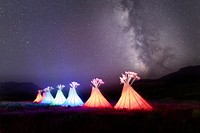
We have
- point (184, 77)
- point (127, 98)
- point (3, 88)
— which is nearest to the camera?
point (127, 98)

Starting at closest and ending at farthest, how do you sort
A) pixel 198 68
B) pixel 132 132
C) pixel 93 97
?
pixel 132 132, pixel 93 97, pixel 198 68

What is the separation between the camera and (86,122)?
45.4 feet

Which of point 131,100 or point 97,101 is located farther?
point 97,101

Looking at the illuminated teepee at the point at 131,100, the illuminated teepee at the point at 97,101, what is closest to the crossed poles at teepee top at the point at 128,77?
the illuminated teepee at the point at 131,100

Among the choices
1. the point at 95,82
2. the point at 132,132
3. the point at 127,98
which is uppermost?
the point at 95,82

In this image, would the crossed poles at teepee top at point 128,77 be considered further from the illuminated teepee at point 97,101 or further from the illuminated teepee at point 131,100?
the illuminated teepee at point 97,101

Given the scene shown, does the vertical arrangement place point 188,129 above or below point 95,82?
below

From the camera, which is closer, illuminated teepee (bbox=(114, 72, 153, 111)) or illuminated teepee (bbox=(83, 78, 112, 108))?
illuminated teepee (bbox=(114, 72, 153, 111))

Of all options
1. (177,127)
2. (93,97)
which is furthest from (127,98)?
(177,127)

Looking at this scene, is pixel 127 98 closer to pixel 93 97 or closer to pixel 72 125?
pixel 93 97

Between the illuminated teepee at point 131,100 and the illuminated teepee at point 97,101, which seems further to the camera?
the illuminated teepee at point 97,101

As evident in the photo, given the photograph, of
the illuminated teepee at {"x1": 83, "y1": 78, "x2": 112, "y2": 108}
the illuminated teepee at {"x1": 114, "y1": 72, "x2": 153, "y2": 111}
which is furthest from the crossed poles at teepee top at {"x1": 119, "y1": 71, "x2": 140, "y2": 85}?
the illuminated teepee at {"x1": 83, "y1": 78, "x2": 112, "y2": 108}

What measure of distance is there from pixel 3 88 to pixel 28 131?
167 metres

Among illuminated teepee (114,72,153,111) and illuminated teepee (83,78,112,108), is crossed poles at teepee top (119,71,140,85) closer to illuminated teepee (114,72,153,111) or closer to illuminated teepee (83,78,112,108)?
illuminated teepee (114,72,153,111)
